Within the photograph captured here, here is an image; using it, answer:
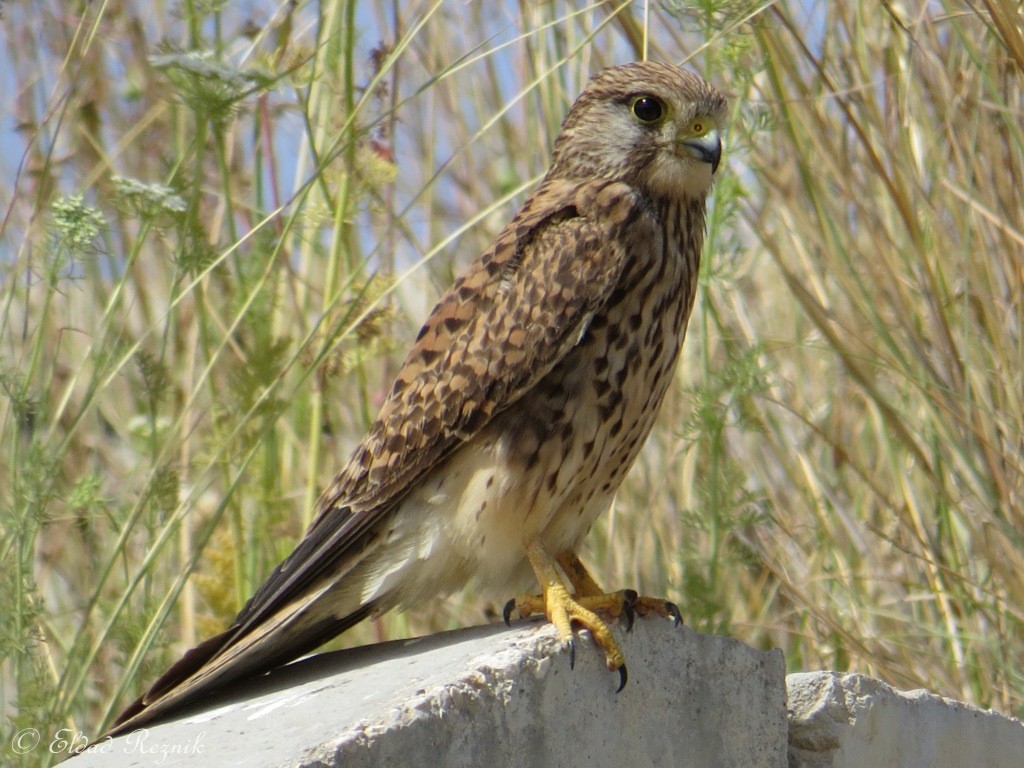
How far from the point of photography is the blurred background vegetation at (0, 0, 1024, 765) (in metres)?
2.42

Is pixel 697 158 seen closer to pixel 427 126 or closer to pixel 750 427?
pixel 750 427

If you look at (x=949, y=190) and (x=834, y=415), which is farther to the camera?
(x=834, y=415)

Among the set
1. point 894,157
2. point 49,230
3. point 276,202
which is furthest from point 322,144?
point 894,157

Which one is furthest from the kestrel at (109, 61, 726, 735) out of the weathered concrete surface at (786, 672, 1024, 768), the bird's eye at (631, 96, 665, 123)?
the weathered concrete surface at (786, 672, 1024, 768)

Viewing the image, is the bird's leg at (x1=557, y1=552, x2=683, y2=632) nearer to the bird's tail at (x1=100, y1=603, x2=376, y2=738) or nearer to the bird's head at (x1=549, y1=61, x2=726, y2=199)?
the bird's tail at (x1=100, y1=603, x2=376, y2=738)

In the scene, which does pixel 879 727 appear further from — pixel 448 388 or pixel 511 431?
pixel 448 388

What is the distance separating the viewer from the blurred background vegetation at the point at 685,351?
242cm

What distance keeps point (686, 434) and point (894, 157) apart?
0.69m

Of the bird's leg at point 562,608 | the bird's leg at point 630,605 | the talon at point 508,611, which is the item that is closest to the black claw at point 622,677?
→ the bird's leg at point 562,608

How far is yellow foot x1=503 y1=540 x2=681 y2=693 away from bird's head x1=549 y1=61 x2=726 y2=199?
0.70 meters

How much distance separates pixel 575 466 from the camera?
2309 millimetres

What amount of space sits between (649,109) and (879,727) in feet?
3.77

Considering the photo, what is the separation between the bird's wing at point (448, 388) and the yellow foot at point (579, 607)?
0.83ft

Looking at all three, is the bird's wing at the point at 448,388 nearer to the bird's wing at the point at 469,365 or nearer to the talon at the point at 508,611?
the bird's wing at the point at 469,365
